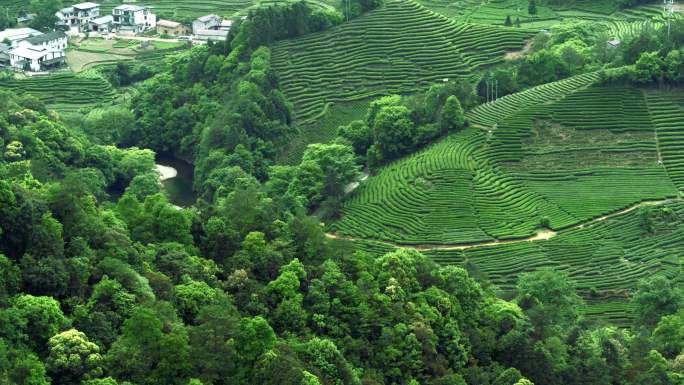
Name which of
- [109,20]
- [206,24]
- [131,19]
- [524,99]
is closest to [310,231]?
[524,99]

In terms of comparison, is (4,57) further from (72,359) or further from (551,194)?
(72,359)

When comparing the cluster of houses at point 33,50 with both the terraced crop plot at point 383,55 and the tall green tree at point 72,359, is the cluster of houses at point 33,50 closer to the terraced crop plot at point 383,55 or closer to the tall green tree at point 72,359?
the terraced crop plot at point 383,55

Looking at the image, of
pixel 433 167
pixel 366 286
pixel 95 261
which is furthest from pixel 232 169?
pixel 95 261

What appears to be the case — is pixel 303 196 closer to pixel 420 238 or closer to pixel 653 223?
pixel 420 238

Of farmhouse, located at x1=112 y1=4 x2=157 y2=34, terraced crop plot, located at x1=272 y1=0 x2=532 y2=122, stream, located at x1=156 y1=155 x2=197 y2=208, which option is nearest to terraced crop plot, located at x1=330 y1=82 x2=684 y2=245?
terraced crop plot, located at x1=272 y1=0 x2=532 y2=122

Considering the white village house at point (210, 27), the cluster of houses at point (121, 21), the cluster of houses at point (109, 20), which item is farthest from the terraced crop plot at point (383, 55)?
the cluster of houses at point (109, 20)
